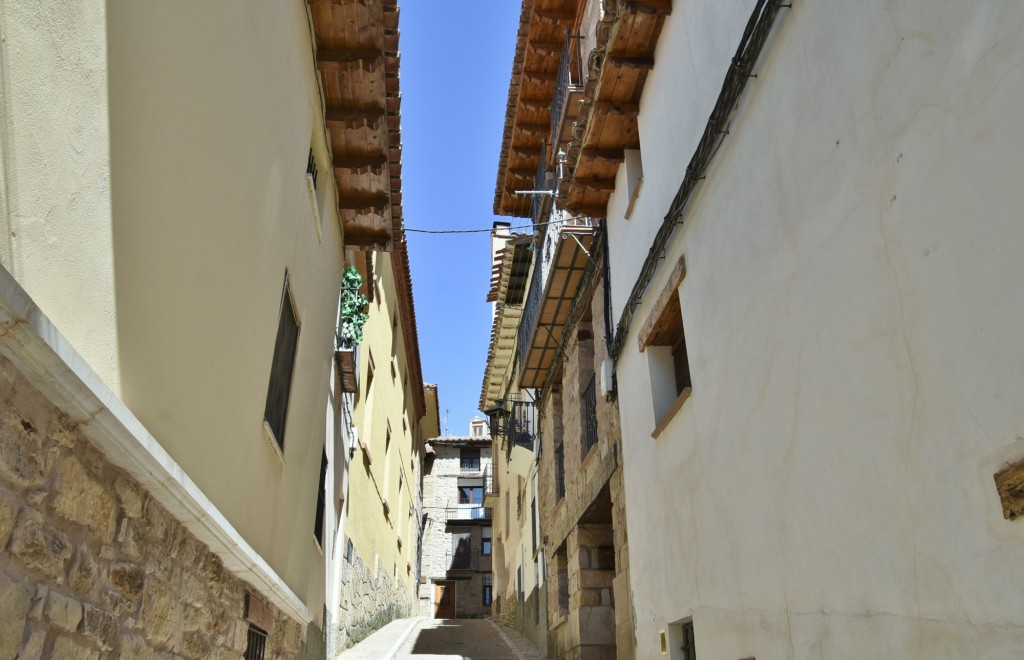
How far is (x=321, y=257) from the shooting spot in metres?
7.98

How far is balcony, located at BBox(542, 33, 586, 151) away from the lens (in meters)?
10.9

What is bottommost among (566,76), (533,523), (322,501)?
(322,501)

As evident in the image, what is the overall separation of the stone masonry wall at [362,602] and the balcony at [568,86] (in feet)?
24.4

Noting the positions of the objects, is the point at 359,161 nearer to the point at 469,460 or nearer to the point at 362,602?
the point at 362,602

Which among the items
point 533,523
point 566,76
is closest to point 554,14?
point 566,76

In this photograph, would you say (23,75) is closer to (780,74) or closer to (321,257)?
(780,74)

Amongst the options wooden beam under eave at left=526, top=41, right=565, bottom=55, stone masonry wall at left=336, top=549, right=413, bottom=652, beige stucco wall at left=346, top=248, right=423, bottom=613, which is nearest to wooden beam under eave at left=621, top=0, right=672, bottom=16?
wooden beam under eave at left=526, top=41, right=565, bottom=55

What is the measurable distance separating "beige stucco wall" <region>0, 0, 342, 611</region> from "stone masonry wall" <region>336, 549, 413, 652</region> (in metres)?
5.84

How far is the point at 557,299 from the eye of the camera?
11805 millimetres

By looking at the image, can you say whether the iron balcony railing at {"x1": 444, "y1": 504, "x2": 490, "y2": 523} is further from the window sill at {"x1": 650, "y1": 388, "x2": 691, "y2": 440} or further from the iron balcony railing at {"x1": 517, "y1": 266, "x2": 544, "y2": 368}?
the window sill at {"x1": 650, "y1": 388, "x2": 691, "y2": 440}

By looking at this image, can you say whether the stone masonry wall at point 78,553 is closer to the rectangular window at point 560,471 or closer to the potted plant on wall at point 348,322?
the potted plant on wall at point 348,322

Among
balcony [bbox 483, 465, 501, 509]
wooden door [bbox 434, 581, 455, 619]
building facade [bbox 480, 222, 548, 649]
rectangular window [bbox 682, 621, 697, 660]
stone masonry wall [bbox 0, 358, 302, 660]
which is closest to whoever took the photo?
stone masonry wall [bbox 0, 358, 302, 660]

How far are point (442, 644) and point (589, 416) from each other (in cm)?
739

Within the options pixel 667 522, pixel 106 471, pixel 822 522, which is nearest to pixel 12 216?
pixel 106 471
